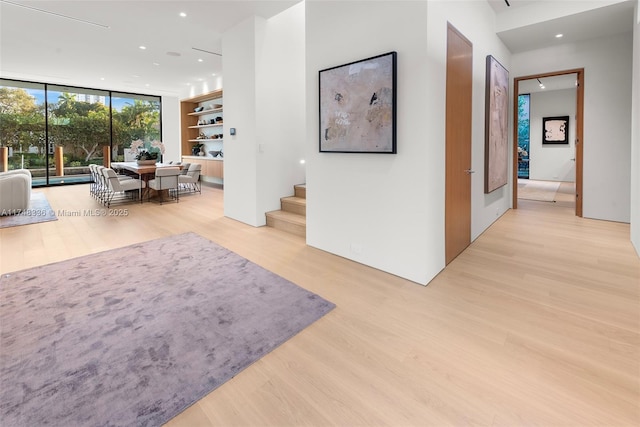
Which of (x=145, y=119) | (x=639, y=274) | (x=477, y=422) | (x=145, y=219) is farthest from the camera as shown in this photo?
(x=145, y=119)

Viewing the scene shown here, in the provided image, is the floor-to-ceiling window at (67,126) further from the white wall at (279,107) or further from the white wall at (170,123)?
the white wall at (279,107)

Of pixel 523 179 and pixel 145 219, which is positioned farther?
pixel 523 179

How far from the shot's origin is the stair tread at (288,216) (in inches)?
186

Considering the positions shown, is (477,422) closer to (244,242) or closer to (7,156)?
(244,242)

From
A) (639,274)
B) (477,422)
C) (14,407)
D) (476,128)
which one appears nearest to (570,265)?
(639,274)

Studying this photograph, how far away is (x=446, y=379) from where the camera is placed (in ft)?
5.85

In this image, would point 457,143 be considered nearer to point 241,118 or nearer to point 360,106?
point 360,106

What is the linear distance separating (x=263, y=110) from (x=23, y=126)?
8568mm

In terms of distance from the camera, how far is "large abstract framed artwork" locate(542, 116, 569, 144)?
10500mm

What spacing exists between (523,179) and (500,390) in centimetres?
1190

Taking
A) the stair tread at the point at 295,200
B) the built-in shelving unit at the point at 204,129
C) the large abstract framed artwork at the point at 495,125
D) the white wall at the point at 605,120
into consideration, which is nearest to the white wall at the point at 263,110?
the stair tread at the point at 295,200

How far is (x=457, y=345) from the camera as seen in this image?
209cm

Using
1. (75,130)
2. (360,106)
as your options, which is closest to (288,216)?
(360,106)

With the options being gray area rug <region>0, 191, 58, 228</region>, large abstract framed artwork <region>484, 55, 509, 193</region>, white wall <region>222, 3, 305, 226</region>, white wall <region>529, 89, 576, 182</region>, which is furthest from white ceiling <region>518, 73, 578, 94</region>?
gray area rug <region>0, 191, 58, 228</region>
